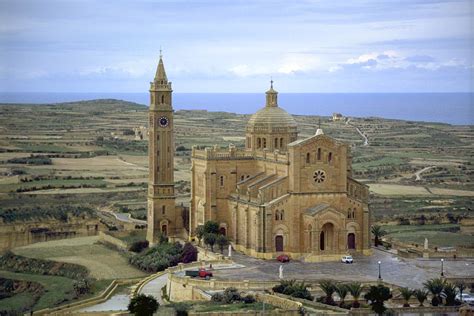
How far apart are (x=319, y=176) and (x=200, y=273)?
11.5 meters

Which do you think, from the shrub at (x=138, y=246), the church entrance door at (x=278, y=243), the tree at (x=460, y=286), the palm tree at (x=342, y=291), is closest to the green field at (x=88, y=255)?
the shrub at (x=138, y=246)

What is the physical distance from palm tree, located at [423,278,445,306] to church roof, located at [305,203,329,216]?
468 inches

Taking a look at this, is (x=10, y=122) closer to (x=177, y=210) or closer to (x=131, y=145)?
(x=131, y=145)

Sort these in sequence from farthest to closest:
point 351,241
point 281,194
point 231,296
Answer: point 351,241, point 281,194, point 231,296

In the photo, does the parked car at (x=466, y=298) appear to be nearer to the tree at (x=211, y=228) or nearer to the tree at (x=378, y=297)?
the tree at (x=378, y=297)

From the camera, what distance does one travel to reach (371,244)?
7125 cm

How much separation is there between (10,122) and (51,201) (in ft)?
216

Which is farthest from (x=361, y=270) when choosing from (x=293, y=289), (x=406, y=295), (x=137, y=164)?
(x=137, y=164)

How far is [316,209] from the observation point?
66562 mm

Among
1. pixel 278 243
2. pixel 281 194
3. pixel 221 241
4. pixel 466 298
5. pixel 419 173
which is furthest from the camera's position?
pixel 419 173

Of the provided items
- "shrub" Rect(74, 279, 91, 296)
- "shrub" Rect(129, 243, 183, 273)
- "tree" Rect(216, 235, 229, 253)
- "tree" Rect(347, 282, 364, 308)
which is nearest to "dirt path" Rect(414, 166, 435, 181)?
"shrub" Rect(129, 243, 183, 273)

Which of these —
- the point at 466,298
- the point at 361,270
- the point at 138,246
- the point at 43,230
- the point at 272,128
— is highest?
the point at 272,128

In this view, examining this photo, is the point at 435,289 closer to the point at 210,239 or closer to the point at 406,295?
the point at 406,295

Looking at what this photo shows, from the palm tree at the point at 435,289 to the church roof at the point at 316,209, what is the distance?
1190cm
